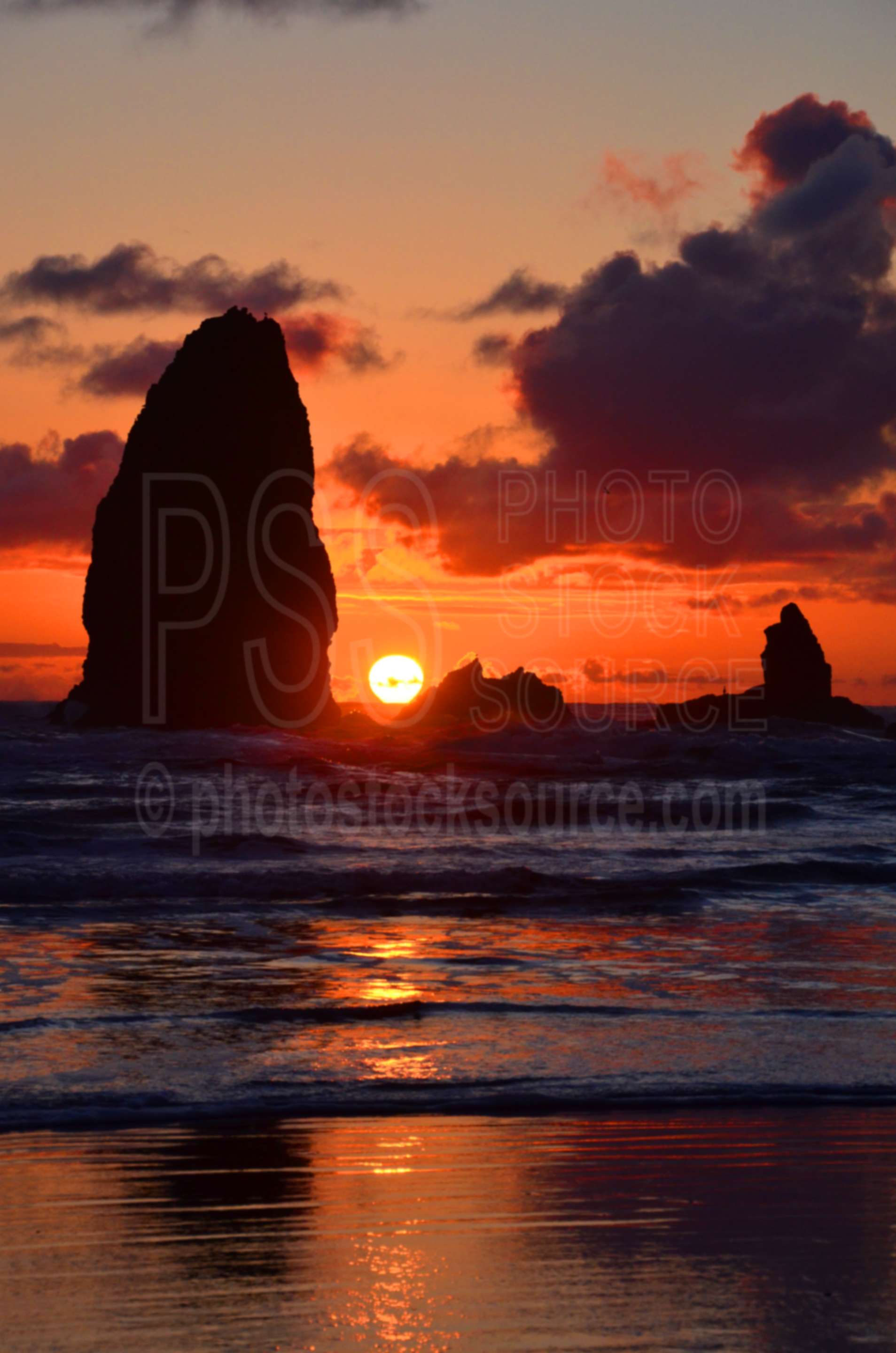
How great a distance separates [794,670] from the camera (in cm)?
6444

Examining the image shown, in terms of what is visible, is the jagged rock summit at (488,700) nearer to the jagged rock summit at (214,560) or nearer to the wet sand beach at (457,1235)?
the jagged rock summit at (214,560)

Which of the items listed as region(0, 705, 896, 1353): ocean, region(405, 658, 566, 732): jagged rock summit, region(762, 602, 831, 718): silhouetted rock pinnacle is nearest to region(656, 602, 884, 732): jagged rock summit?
region(762, 602, 831, 718): silhouetted rock pinnacle

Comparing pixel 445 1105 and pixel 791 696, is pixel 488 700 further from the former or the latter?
pixel 445 1105

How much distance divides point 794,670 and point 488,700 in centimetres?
1643

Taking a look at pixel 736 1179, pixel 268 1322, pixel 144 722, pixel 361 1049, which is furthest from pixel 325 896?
pixel 144 722

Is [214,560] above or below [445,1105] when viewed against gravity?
above

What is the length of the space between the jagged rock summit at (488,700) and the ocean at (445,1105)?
139 ft

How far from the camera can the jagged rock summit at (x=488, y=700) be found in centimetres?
6000

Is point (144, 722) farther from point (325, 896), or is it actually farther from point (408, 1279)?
point (408, 1279)

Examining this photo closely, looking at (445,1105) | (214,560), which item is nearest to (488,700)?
(214,560)

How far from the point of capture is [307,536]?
2190 inches

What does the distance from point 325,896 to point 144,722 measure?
38.3 m

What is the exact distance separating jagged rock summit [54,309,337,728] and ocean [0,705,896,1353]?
3540 cm

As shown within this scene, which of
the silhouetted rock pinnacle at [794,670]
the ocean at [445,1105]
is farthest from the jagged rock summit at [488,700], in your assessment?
the ocean at [445,1105]
